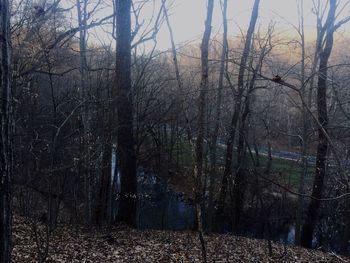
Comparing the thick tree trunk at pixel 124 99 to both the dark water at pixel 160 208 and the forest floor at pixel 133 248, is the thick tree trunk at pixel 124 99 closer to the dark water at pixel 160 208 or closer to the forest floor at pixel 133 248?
the forest floor at pixel 133 248

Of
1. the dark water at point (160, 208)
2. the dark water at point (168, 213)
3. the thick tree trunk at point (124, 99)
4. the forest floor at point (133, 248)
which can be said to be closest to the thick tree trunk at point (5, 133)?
the forest floor at point (133, 248)

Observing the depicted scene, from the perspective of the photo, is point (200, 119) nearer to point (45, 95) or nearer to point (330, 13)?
point (330, 13)

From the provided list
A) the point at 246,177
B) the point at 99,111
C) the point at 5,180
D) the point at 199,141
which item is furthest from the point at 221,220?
the point at 5,180

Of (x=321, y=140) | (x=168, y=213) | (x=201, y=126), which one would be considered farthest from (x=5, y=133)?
(x=168, y=213)

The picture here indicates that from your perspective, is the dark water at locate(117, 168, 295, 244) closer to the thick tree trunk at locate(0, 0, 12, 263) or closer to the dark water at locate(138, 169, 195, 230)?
the dark water at locate(138, 169, 195, 230)

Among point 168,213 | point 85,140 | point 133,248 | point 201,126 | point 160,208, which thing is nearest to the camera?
point 201,126

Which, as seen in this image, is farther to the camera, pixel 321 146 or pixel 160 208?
pixel 160 208

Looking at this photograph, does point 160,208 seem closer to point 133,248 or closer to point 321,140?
point 321,140

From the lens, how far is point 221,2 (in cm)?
1484

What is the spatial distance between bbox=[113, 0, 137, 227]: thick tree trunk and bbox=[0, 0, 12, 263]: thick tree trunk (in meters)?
8.62

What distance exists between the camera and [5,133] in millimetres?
1699

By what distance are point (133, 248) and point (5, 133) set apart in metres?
7.48

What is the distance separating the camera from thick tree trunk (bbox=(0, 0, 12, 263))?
169cm

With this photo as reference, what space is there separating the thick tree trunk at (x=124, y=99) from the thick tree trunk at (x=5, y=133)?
8.62 metres
